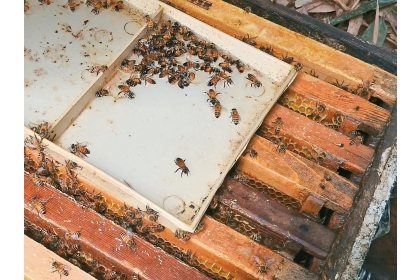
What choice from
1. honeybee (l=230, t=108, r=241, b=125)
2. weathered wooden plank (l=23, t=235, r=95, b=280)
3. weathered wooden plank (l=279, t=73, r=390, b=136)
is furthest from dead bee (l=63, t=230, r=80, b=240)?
weathered wooden plank (l=279, t=73, r=390, b=136)

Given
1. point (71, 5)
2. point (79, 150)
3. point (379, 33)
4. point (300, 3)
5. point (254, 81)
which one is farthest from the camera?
point (300, 3)

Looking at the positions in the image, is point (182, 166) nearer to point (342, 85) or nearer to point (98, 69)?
point (98, 69)

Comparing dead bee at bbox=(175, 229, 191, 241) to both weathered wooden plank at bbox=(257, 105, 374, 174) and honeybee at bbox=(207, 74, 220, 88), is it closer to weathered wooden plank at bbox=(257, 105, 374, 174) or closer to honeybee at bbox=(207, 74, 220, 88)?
weathered wooden plank at bbox=(257, 105, 374, 174)

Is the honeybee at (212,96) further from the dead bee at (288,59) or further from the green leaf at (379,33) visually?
the green leaf at (379,33)

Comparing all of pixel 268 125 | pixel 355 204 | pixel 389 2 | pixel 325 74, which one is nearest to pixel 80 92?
pixel 268 125

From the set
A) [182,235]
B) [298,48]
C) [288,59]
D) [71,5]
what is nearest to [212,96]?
[288,59]

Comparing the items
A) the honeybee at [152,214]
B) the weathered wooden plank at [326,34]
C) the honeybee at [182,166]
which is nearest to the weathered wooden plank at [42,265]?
the honeybee at [152,214]
